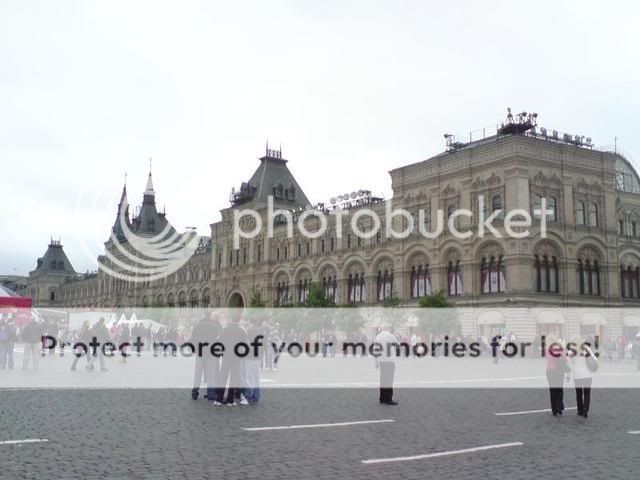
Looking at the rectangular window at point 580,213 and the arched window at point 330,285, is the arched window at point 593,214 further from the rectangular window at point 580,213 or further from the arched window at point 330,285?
the arched window at point 330,285

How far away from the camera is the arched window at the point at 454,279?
53578 millimetres

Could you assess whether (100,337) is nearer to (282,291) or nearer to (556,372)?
(556,372)

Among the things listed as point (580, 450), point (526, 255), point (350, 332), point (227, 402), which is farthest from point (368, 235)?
point (580, 450)

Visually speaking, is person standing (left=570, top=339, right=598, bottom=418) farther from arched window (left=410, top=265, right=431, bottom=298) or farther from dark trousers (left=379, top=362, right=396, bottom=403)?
arched window (left=410, top=265, right=431, bottom=298)

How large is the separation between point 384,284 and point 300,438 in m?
49.6

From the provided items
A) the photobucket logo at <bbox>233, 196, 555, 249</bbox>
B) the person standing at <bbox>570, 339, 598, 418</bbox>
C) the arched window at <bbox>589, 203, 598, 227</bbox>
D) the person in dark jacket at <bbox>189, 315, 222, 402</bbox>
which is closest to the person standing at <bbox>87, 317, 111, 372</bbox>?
the person in dark jacket at <bbox>189, 315, 222, 402</bbox>

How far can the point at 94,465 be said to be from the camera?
29.3 feet

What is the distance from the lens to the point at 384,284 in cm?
6059

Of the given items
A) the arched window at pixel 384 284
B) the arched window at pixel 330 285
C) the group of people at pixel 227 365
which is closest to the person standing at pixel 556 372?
the group of people at pixel 227 365

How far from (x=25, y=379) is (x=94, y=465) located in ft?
46.8

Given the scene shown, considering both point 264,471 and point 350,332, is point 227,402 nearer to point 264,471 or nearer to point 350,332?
point 264,471

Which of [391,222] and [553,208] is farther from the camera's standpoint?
[391,222]

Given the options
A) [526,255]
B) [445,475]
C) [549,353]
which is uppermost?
[526,255]

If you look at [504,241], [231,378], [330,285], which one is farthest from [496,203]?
[231,378]
